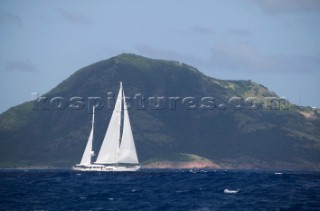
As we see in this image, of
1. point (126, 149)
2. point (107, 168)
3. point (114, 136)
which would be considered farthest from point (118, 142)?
point (107, 168)

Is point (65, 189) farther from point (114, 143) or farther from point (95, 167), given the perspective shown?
point (95, 167)

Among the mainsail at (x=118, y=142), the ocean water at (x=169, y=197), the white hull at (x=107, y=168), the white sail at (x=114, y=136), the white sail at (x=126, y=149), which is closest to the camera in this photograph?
the ocean water at (x=169, y=197)

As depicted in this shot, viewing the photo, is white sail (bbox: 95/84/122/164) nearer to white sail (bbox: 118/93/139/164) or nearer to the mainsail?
the mainsail

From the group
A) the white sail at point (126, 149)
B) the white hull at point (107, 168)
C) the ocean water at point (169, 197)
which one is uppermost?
the white sail at point (126, 149)

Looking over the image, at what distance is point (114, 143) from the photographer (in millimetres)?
156625

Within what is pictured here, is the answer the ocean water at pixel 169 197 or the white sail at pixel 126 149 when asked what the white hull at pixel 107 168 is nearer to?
the white sail at pixel 126 149

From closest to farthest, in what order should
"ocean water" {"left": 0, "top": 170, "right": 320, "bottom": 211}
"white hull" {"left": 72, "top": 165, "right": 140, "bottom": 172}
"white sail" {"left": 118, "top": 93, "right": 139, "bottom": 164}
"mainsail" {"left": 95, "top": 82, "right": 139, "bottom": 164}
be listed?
1. "ocean water" {"left": 0, "top": 170, "right": 320, "bottom": 211}
2. "white sail" {"left": 118, "top": 93, "right": 139, "bottom": 164}
3. "mainsail" {"left": 95, "top": 82, "right": 139, "bottom": 164}
4. "white hull" {"left": 72, "top": 165, "right": 140, "bottom": 172}

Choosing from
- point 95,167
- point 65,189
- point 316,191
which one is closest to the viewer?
point 316,191

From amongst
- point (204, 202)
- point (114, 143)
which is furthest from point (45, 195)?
point (114, 143)

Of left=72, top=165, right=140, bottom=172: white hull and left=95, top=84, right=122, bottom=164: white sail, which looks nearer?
left=95, top=84, right=122, bottom=164: white sail

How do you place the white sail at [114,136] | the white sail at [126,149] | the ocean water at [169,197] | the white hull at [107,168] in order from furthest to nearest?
the white hull at [107,168]
the white sail at [114,136]
the white sail at [126,149]
the ocean water at [169,197]

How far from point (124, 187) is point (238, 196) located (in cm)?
2422

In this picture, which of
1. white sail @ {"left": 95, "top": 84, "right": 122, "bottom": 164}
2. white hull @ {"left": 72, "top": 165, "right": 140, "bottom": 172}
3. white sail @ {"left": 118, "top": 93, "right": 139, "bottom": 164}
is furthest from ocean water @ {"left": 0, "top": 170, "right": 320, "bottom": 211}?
white hull @ {"left": 72, "top": 165, "right": 140, "bottom": 172}

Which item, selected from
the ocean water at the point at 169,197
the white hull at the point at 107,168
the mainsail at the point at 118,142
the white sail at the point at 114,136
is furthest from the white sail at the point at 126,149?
the ocean water at the point at 169,197
